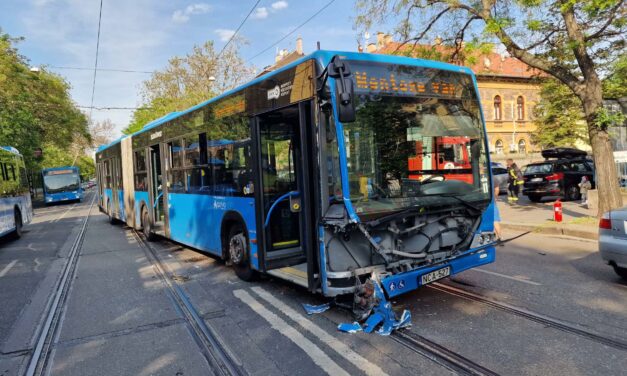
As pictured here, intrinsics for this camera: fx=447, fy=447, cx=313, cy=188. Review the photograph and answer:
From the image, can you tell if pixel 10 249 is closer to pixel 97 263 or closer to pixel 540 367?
pixel 97 263

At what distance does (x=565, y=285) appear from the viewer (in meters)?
6.04

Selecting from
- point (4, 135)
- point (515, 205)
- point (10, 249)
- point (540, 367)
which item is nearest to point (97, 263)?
point (10, 249)

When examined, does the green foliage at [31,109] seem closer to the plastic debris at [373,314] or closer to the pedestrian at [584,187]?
the plastic debris at [373,314]

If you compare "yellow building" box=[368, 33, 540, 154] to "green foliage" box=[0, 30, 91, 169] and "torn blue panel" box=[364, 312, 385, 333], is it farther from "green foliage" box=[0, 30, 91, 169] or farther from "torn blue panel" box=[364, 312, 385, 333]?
"torn blue panel" box=[364, 312, 385, 333]

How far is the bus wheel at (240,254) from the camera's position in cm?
673

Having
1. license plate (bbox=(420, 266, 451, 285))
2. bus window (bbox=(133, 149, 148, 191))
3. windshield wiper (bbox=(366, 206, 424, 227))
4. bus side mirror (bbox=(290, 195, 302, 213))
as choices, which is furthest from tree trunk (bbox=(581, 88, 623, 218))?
bus window (bbox=(133, 149, 148, 191))

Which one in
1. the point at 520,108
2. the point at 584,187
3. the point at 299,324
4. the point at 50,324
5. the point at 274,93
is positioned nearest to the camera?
the point at 299,324

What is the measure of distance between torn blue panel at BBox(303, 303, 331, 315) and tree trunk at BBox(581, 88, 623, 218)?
8797mm

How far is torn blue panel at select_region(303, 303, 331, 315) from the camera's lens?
523 centimetres

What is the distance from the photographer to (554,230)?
34.7 ft

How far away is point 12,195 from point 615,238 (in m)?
15.8

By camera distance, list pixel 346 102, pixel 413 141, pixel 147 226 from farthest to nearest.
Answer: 1. pixel 147 226
2. pixel 413 141
3. pixel 346 102

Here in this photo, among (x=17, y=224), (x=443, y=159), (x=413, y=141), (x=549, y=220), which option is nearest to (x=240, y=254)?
(x=413, y=141)

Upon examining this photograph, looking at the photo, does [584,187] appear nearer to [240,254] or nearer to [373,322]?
[240,254]
